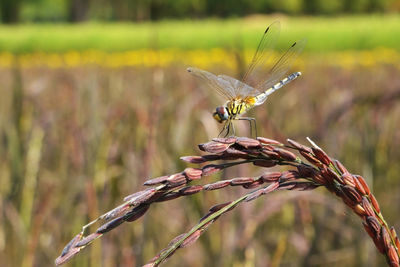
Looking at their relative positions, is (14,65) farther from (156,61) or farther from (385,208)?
(385,208)

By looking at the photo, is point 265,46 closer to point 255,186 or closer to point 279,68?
point 279,68

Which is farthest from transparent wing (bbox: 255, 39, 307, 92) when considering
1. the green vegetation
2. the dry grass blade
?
the green vegetation

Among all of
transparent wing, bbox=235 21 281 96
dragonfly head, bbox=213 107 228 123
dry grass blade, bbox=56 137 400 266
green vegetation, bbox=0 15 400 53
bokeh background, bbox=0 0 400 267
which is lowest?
green vegetation, bbox=0 15 400 53

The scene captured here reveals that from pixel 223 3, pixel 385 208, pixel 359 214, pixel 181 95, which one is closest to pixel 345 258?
pixel 385 208

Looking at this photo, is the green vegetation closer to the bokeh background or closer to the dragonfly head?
the bokeh background

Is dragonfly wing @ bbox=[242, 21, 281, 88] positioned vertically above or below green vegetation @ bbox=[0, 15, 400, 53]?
above

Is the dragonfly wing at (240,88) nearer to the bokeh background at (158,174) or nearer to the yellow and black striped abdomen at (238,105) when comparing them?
the yellow and black striped abdomen at (238,105)
